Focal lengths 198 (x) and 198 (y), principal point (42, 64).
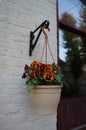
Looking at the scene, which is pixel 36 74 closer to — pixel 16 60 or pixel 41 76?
pixel 41 76

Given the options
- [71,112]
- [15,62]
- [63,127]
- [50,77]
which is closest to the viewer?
[50,77]

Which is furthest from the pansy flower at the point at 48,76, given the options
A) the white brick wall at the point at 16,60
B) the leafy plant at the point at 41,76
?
the white brick wall at the point at 16,60

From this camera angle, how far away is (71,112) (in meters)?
2.28

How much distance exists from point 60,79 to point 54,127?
692 mm

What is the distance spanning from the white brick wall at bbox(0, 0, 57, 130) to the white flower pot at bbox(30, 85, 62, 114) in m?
0.23

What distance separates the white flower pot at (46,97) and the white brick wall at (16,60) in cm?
23

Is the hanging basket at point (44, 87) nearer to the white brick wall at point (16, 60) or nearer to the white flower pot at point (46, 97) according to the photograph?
the white flower pot at point (46, 97)

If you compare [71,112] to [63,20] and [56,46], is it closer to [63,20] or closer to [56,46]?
[56,46]

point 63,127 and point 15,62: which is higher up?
point 15,62

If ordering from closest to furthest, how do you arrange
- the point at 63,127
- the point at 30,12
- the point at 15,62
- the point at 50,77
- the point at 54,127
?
the point at 50,77, the point at 15,62, the point at 30,12, the point at 54,127, the point at 63,127

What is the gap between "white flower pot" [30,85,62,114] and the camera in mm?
1397

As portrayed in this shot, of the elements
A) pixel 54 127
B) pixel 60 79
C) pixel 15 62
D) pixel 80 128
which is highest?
pixel 15 62

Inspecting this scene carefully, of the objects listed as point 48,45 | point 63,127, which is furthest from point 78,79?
point 48,45

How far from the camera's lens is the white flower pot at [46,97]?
1.40m
